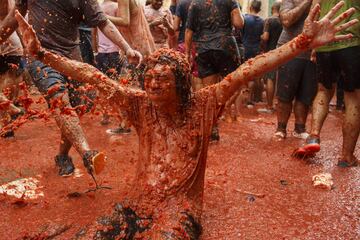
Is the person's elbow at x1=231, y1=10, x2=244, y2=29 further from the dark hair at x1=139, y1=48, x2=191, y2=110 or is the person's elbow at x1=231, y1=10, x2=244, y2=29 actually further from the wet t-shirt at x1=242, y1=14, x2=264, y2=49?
the wet t-shirt at x1=242, y1=14, x2=264, y2=49

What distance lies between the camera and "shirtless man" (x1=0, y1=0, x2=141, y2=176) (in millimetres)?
3566

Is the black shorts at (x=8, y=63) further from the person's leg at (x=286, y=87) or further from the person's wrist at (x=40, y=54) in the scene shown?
the person's leg at (x=286, y=87)

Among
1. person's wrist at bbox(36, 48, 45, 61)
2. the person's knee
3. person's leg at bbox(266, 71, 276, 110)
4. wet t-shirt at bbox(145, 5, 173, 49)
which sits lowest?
person's leg at bbox(266, 71, 276, 110)

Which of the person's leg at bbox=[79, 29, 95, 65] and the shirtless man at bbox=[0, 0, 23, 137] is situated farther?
the person's leg at bbox=[79, 29, 95, 65]

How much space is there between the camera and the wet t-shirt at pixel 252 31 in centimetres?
866

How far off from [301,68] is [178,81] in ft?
10.8

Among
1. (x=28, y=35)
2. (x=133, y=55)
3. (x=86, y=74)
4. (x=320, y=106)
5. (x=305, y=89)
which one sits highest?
(x=28, y=35)

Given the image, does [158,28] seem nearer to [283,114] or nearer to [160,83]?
[283,114]

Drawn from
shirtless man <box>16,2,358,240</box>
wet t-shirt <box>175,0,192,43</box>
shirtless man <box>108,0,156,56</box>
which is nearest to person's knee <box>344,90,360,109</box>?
shirtless man <box>16,2,358,240</box>

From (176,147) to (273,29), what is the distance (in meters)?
6.17

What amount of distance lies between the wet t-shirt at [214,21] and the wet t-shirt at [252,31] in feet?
10.9

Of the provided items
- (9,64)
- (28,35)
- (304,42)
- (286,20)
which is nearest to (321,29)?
(304,42)

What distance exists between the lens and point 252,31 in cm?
868

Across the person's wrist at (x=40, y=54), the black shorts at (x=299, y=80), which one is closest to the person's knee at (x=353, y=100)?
the black shorts at (x=299, y=80)
